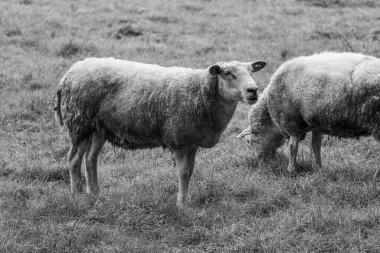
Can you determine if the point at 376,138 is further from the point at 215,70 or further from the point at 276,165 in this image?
the point at 215,70

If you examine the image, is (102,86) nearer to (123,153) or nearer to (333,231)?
(123,153)

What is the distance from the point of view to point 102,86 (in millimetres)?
6996

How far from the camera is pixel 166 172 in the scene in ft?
25.7

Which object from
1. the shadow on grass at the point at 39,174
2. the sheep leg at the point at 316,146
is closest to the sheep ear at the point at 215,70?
the sheep leg at the point at 316,146

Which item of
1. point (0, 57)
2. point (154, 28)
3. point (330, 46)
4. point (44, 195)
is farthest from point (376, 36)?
point (44, 195)

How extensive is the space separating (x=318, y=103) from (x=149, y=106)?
7.20 feet

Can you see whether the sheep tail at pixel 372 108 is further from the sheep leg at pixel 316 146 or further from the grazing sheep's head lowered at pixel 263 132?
the grazing sheep's head lowered at pixel 263 132

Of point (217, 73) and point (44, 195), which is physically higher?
point (217, 73)

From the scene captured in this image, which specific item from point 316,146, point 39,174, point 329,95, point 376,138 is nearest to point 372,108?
point 376,138

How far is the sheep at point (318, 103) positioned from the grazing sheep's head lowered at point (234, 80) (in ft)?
4.14

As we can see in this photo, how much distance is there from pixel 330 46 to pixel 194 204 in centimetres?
823

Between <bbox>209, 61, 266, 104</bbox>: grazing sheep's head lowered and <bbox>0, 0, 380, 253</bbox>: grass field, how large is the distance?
1.21m

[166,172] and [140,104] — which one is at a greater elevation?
[140,104]

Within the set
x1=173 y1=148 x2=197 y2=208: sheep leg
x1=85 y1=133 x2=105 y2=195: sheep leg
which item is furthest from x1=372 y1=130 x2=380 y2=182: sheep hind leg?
x1=85 y1=133 x2=105 y2=195: sheep leg
